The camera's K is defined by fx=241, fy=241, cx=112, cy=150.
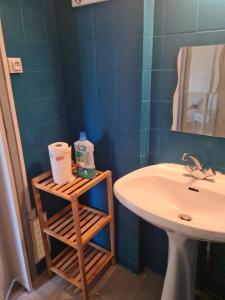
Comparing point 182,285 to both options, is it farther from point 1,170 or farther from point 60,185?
point 1,170

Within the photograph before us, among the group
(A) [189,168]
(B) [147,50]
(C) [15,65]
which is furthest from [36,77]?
(A) [189,168]

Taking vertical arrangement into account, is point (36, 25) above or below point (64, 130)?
above

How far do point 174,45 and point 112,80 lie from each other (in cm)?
35

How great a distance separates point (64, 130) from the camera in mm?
1538

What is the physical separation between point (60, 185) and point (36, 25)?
84cm

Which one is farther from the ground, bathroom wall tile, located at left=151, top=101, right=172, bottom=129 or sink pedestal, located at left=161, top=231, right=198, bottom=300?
bathroom wall tile, located at left=151, top=101, right=172, bottom=129

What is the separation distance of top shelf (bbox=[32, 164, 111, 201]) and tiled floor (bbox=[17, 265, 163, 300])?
69 centimetres

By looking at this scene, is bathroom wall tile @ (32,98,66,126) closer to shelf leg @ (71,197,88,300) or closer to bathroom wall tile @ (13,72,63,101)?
bathroom wall tile @ (13,72,63,101)

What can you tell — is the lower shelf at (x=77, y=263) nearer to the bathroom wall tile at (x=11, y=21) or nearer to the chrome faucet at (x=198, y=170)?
the chrome faucet at (x=198, y=170)

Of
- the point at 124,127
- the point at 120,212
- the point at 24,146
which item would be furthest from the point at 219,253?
the point at 24,146

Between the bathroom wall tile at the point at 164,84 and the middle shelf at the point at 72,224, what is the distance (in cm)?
79

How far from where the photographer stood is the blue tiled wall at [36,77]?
1161mm

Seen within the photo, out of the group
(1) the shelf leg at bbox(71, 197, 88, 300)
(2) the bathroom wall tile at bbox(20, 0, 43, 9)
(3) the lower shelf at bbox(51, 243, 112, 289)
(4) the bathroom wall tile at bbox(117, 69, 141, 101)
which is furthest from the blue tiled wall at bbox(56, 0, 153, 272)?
(1) the shelf leg at bbox(71, 197, 88, 300)

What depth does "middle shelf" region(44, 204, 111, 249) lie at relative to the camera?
1.35 meters
